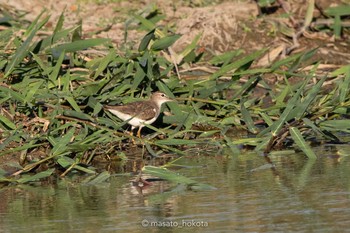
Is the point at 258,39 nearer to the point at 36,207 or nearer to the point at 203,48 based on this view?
the point at 203,48

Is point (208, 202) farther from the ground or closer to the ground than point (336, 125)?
farther from the ground

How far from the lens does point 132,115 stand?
1136 cm

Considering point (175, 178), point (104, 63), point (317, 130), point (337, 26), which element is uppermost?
point (175, 178)

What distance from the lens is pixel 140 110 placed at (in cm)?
1155

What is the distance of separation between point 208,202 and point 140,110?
3.14 metres

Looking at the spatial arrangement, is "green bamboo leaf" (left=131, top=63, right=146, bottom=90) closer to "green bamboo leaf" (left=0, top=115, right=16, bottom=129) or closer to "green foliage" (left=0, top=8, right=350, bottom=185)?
"green foliage" (left=0, top=8, right=350, bottom=185)

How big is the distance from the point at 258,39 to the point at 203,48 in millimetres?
1232

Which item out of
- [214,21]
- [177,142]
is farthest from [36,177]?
[214,21]

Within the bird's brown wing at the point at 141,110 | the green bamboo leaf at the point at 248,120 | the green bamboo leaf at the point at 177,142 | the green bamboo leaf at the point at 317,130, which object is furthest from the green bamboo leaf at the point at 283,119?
the bird's brown wing at the point at 141,110

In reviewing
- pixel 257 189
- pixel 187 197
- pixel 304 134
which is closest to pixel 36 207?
pixel 187 197

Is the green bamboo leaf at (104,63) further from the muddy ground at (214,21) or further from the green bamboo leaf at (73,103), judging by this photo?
the muddy ground at (214,21)

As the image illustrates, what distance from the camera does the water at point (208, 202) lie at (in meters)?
7.80

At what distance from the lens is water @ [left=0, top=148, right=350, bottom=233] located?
25.6 feet

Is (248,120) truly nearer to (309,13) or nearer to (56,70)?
(56,70)
